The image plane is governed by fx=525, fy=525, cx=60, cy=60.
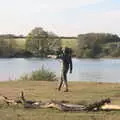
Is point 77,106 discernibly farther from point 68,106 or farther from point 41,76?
point 41,76

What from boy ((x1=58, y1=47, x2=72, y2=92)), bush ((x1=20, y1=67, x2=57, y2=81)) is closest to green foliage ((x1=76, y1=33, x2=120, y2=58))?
bush ((x1=20, y1=67, x2=57, y2=81))

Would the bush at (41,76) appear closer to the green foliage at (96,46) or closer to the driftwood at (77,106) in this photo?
the driftwood at (77,106)

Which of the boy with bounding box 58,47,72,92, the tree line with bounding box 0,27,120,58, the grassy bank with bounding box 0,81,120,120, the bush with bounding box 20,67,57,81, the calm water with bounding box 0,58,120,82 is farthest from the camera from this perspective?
the tree line with bounding box 0,27,120,58

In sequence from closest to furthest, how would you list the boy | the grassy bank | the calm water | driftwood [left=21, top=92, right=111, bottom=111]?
the grassy bank
driftwood [left=21, top=92, right=111, bottom=111]
the boy
the calm water

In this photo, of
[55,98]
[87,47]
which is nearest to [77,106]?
[55,98]

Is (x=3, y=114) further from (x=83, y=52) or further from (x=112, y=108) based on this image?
(x=83, y=52)

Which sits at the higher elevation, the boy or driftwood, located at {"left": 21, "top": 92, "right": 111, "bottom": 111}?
the boy

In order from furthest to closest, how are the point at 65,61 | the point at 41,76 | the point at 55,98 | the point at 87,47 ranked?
the point at 87,47 → the point at 41,76 → the point at 65,61 → the point at 55,98

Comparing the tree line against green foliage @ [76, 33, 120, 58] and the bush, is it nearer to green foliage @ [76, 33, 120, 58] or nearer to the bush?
green foliage @ [76, 33, 120, 58]

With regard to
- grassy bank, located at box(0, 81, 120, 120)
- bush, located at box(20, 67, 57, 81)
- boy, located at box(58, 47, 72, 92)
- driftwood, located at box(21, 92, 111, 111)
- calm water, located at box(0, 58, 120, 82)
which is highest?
boy, located at box(58, 47, 72, 92)

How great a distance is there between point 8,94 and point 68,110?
5176 mm

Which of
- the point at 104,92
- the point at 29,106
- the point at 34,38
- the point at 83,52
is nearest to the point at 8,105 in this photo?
the point at 29,106

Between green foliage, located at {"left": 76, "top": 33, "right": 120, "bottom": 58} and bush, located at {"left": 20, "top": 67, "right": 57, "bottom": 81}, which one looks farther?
green foliage, located at {"left": 76, "top": 33, "right": 120, "bottom": 58}

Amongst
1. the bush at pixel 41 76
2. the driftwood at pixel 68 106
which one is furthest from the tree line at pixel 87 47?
the driftwood at pixel 68 106
